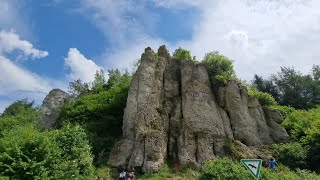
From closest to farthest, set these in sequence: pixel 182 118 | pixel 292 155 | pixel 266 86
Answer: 1. pixel 292 155
2. pixel 182 118
3. pixel 266 86

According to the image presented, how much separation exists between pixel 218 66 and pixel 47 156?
2103 cm

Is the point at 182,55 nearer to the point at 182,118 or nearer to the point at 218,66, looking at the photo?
the point at 218,66

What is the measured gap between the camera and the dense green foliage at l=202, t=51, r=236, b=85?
40438mm

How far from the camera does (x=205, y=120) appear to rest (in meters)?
35.4

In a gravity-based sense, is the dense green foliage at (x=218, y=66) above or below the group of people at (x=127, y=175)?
above

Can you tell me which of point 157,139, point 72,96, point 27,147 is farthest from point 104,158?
point 72,96

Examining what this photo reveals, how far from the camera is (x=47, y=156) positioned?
26266 mm

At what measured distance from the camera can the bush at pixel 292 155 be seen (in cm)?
3267

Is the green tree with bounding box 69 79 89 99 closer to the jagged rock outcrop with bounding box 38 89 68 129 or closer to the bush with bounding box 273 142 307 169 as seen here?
the jagged rock outcrop with bounding box 38 89 68 129

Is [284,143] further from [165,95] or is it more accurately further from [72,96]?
[72,96]

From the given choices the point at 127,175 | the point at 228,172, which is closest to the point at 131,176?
the point at 127,175

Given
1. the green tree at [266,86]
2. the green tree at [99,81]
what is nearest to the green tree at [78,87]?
the green tree at [99,81]

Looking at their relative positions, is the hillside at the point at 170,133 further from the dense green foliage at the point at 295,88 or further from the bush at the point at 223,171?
the dense green foliage at the point at 295,88

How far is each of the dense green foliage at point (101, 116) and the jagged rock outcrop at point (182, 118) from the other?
243 cm
